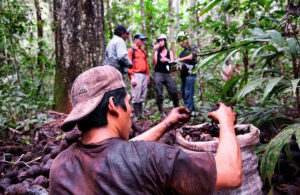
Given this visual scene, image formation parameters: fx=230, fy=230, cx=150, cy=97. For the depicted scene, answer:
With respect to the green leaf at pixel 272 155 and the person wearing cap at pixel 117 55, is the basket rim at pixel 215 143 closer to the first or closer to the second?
the green leaf at pixel 272 155

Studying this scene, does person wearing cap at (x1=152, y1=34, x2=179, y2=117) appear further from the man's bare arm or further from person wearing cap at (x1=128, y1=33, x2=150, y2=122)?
the man's bare arm

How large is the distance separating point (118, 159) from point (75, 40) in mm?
3700

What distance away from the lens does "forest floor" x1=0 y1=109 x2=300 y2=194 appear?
1884 mm

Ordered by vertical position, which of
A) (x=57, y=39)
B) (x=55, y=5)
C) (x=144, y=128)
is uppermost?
(x=55, y=5)

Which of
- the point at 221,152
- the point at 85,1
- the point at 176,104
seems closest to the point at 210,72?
the point at 176,104

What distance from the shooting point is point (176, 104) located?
5.26 meters

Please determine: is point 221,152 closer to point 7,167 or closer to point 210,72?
point 7,167

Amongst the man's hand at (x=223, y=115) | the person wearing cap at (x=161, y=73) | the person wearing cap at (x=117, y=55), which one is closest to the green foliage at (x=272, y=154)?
the man's hand at (x=223, y=115)

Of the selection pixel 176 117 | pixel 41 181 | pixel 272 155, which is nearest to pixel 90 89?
pixel 176 117

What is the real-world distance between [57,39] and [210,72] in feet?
9.90

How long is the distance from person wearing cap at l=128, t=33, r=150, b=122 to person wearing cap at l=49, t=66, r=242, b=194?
3544 millimetres

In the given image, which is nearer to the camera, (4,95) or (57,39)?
(4,95)

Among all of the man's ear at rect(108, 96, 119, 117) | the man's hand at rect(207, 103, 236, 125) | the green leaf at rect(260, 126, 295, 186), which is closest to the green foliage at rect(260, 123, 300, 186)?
the green leaf at rect(260, 126, 295, 186)

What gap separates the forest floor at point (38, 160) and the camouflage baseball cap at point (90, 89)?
1.09m
